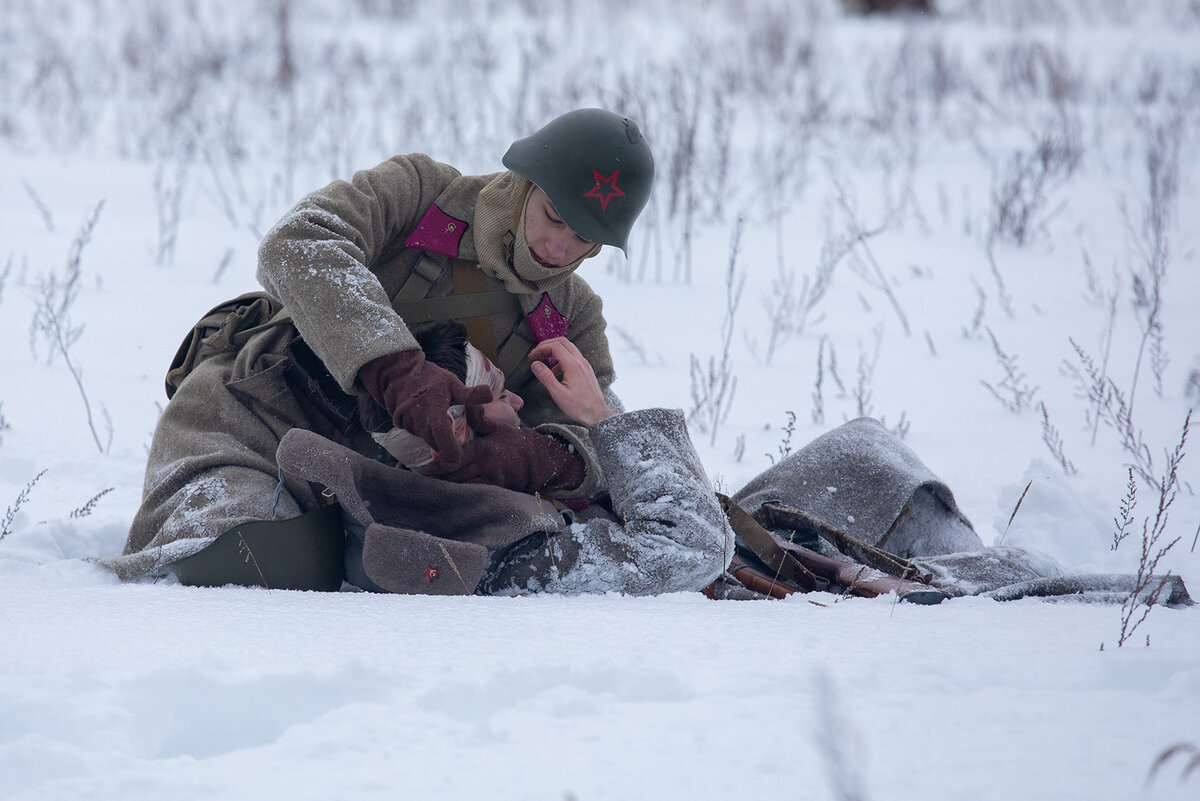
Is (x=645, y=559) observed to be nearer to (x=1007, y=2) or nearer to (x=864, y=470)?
(x=864, y=470)

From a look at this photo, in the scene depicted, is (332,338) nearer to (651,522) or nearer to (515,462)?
(515,462)

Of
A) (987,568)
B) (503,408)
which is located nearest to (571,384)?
(503,408)

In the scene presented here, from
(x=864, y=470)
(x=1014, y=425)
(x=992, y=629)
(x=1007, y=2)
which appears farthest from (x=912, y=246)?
(x=1007, y=2)

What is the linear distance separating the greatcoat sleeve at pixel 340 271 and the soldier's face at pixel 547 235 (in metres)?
0.30

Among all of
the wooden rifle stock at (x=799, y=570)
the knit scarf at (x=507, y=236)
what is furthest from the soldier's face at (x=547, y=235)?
the wooden rifle stock at (x=799, y=570)

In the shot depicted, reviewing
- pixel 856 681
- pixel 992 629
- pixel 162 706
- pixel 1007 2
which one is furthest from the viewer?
pixel 1007 2

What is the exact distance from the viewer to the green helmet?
211cm

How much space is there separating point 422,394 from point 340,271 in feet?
1.09

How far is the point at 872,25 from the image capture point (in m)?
13.4

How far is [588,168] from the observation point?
2111mm

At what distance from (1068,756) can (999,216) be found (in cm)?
573

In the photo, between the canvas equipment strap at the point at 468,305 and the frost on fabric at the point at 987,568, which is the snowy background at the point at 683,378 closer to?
the frost on fabric at the point at 987,568

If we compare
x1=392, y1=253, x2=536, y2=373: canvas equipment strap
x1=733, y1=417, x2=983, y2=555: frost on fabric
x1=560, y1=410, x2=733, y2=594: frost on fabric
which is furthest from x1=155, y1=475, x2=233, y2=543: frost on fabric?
x1=733, y1=417, x2=983, y2=555: frost on fabric

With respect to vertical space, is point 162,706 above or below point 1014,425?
above
